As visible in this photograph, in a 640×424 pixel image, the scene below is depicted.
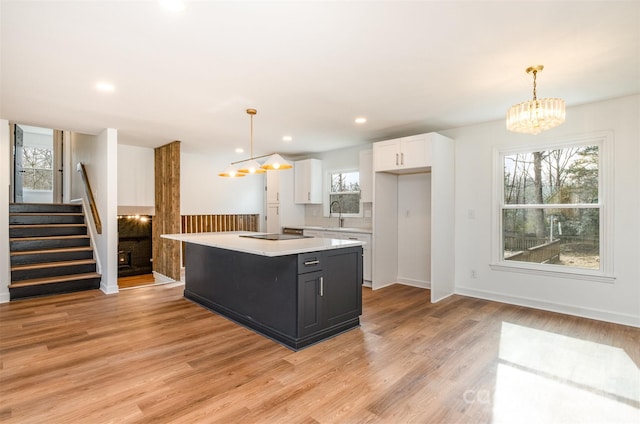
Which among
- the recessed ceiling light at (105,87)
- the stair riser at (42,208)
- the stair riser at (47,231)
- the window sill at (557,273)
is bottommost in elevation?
the window sill at (557,273)

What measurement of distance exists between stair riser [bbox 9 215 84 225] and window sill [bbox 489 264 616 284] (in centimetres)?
722

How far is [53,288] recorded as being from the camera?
185 inches

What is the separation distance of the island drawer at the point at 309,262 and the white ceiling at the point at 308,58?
1.64 metres

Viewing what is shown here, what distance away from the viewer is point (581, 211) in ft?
12.4

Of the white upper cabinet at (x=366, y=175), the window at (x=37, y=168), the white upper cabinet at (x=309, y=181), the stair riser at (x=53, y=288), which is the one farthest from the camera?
the window at (x=37, y=168)

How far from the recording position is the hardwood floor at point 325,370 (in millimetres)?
2010

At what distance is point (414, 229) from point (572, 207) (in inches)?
83.2

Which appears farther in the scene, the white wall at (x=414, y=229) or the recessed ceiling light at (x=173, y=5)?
the white wall at (x=414, y=229)

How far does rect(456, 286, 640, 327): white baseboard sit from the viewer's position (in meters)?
3.48

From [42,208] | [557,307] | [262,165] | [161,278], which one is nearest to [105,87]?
[262,165]

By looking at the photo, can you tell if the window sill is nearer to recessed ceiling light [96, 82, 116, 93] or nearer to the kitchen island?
the kitchen island

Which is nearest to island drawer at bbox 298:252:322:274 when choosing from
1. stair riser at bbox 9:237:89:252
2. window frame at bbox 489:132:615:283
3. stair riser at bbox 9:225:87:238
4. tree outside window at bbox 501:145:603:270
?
window frame at bbox 489:132:615:283

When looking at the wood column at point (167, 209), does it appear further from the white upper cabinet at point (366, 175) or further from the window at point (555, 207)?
the window at point (555, 207)

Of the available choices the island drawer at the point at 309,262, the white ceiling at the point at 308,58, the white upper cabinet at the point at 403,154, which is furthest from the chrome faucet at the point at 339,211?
the island drawer at the point at 309,262
